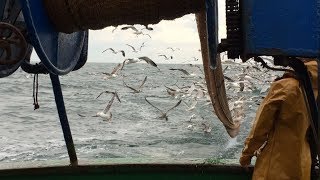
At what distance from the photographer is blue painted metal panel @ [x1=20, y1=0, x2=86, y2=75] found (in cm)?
265

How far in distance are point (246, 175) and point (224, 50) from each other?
6.41ft

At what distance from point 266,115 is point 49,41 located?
5.54ft

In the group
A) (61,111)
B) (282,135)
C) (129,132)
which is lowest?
(129,132)

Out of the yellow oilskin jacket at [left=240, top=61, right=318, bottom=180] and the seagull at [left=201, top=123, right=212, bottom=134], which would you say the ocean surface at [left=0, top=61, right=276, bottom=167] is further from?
the yellow oilskin jacket at [left=240, top=61, right=318, bottom=180]

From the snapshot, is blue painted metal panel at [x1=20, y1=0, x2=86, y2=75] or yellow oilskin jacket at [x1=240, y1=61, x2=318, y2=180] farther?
yellow oilskin jacket at [x1=240, y1=61, x2=318, y2=180]

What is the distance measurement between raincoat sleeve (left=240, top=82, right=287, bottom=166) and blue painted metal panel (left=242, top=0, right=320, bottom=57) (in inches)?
46.3

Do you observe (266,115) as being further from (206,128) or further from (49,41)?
(206,128)

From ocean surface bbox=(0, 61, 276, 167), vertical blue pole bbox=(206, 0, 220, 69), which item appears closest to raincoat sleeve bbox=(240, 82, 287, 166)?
vertical blue pole bbox=(206, 0, 220, 69)

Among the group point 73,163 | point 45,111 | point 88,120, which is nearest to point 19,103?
point 45,111

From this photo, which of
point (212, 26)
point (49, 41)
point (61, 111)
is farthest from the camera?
point (61, 111)

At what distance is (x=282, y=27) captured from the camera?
2.41 metres

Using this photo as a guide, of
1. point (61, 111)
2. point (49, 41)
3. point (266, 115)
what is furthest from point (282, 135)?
point (49, 41)

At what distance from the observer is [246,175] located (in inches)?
168

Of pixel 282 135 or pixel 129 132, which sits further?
pixel 129 132
